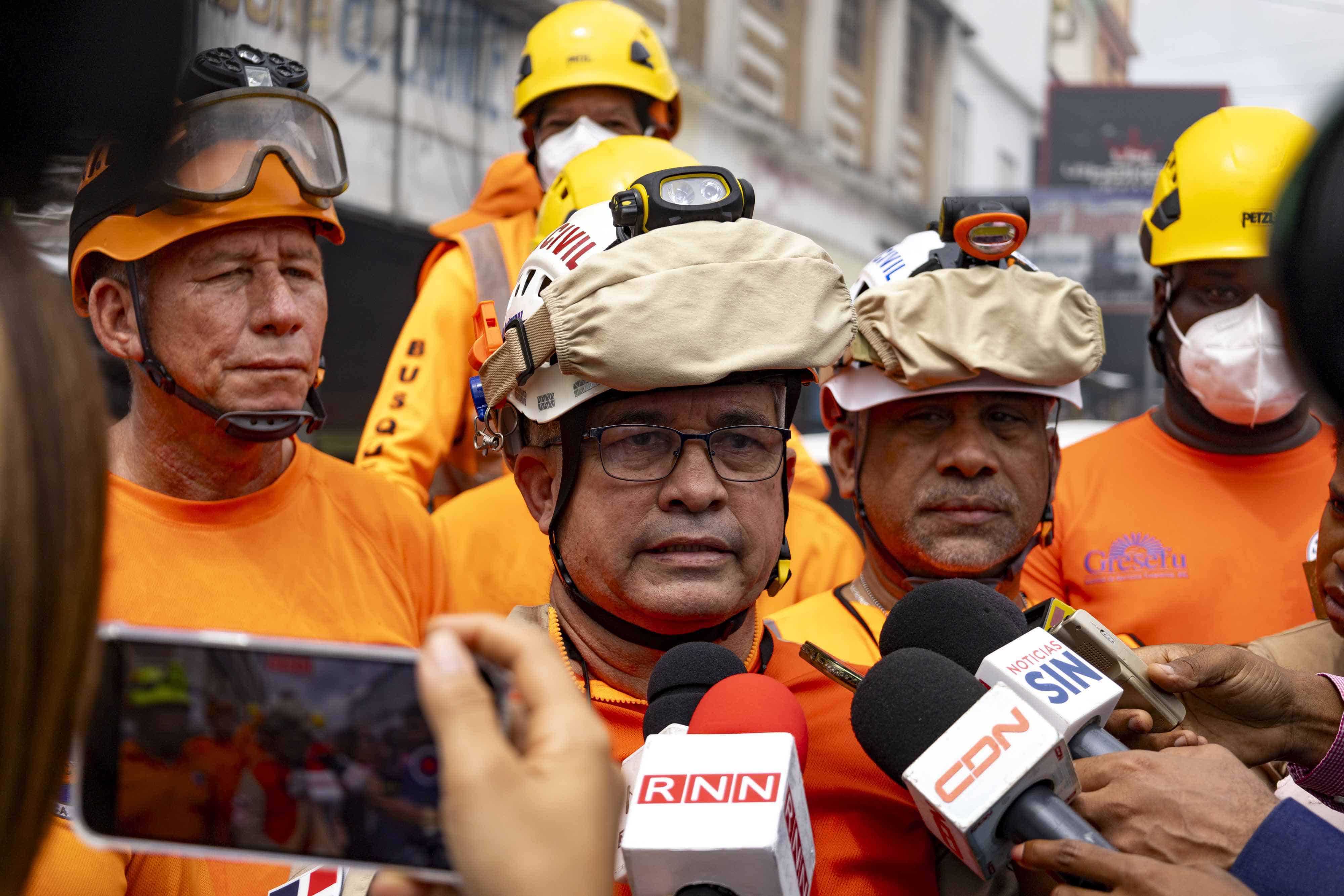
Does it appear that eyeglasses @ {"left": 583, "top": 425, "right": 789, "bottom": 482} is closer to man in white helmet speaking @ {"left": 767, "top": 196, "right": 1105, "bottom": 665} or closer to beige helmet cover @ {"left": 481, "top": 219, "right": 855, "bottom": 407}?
beige helmet cover @ {"left": 481, "top": 219, "right": 855, "bottom": 407}

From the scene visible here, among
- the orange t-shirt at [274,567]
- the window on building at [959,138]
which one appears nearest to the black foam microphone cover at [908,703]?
the orange t-shirt at [274,567]

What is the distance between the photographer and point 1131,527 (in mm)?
4293

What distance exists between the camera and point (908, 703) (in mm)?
2021

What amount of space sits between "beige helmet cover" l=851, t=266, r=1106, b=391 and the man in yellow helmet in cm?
72

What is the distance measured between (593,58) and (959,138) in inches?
773

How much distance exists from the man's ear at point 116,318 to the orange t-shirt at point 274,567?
1.17 feet

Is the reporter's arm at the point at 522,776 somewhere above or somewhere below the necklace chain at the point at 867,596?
above

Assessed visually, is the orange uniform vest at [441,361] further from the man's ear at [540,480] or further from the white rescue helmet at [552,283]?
the white rescue helmet at [552,283]

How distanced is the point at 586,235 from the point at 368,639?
118 cm

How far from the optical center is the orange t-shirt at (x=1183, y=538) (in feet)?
13.3

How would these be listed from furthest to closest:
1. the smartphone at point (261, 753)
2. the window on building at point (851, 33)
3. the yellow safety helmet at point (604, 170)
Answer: the window on building at point (851, 33)
the yellow safety helmet at point (604, 170)
the smartphone at point (261, 753)

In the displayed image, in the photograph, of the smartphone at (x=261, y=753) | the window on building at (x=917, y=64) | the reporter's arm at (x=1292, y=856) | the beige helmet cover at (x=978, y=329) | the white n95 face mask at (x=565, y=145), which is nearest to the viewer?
the smartphone at (x=261, y=753)

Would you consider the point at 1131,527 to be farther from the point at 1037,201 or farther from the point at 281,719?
the point at 1037,201

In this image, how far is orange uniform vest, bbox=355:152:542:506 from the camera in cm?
438
